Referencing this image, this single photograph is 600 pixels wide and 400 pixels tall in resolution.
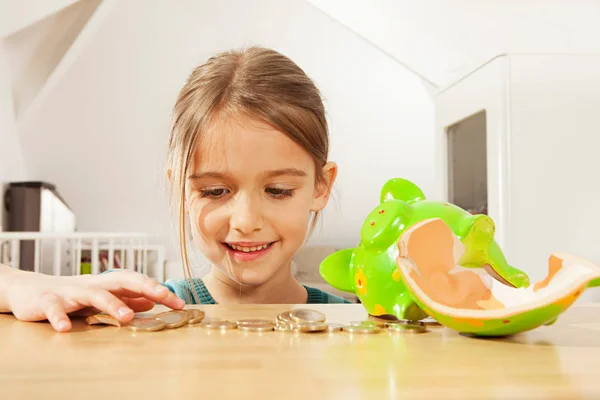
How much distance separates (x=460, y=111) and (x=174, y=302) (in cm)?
221

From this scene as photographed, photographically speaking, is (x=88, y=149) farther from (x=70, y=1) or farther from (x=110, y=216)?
(x=70, y=1)

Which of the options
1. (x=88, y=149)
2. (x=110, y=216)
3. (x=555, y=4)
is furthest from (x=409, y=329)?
(x=110, y=216)

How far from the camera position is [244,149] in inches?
34.0

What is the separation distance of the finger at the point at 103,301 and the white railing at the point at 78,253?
279 centimetres

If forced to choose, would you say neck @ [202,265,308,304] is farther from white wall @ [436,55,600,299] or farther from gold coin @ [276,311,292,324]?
white wall @ [436,55,600,299]

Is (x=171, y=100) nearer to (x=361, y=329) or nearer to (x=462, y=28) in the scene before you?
(x=462, y=28)

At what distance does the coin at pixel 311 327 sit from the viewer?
51cm

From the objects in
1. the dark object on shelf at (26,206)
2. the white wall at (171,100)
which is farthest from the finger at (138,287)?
the dark object on shelf at (26,206)

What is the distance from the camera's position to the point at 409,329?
1.71ft

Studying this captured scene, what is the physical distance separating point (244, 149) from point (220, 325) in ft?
1.27

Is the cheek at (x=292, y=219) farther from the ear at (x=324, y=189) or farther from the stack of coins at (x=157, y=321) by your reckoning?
the stack of coins at (x=157, y=321)

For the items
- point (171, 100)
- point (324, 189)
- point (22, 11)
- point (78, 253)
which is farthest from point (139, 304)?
point (171, 100)

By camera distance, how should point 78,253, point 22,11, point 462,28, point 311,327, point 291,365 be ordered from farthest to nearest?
1. point 22,11
2. point 78,253
3. point 462,28
4. point 311,327
5. point 291,365

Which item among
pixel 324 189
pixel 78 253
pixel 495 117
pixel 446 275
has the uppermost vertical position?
pixel 495 117
